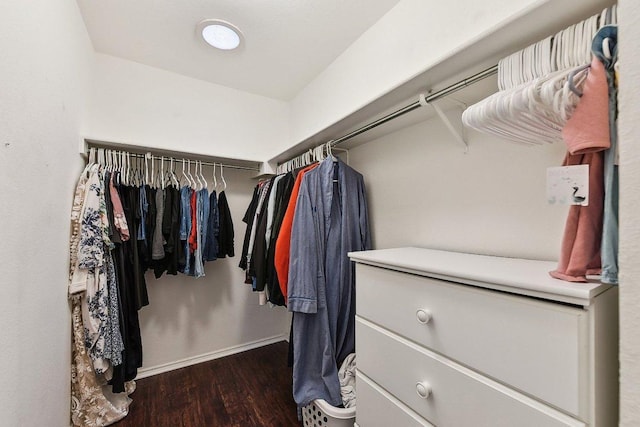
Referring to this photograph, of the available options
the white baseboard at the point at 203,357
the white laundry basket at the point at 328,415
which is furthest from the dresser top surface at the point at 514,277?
the white baseboard at the point at 203,357

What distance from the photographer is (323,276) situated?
136 centimetres

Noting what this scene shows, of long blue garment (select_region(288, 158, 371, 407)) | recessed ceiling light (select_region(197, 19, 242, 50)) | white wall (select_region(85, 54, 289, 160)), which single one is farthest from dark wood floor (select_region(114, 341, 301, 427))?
recessed ceiling light (select_region(197, 19, 242, 50))

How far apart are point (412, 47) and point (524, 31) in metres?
0.70

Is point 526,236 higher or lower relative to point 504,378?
higher

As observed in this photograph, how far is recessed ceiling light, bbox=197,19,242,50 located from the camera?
5.01 ft

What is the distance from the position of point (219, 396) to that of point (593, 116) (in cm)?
224

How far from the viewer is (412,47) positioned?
4.29 ft

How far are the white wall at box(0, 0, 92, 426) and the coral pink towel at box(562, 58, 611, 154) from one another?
1493 mm

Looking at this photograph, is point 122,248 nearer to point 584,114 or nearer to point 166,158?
point 166,158

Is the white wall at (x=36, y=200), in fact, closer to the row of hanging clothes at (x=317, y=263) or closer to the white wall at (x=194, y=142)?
the white wall at (x=194, y=142)

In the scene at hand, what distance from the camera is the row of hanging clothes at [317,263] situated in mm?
1302

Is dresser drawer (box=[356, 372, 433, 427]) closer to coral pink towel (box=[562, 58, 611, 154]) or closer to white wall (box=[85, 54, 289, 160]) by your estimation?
coral pink towel (box=[562, 58, 611, 154])

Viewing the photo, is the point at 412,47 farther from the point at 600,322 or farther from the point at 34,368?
the point at 34,368

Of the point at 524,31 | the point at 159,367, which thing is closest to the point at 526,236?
the point at 524,31
